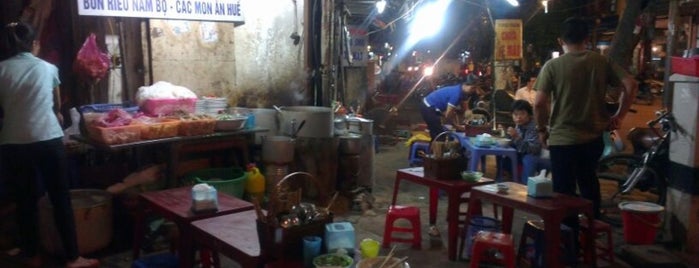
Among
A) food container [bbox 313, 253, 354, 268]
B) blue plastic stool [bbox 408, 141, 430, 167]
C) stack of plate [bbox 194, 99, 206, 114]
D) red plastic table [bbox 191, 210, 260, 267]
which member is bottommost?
blue plastic stool [bbox 408, 141, 430, 167]

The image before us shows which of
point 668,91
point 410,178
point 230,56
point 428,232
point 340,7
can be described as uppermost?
point 340,7

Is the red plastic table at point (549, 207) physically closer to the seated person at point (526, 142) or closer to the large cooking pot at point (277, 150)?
the seated person at point (526, 142)

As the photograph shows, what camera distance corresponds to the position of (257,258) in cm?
331

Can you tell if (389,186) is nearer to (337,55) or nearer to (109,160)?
(337,55)

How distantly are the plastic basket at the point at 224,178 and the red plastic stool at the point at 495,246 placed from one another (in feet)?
10.0

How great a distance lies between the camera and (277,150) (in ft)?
23.5

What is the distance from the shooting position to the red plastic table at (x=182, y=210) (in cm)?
404

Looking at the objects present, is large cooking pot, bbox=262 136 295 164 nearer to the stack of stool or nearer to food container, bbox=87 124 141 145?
food container, bbox=87 124 141 145

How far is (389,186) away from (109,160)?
4642 mm

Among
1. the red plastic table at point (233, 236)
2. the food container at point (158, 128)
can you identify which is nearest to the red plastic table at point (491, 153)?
the food container at point (158, 128)

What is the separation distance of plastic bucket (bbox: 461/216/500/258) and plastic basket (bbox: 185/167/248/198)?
279cm

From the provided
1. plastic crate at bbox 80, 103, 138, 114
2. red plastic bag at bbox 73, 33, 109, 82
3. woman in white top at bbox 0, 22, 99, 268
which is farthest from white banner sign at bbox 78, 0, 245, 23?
plastic crate at bbox 80, 103, 138, 114

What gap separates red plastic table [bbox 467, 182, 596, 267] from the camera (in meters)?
4.44

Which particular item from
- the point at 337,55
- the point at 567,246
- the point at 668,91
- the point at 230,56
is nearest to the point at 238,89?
the point at 230,56
